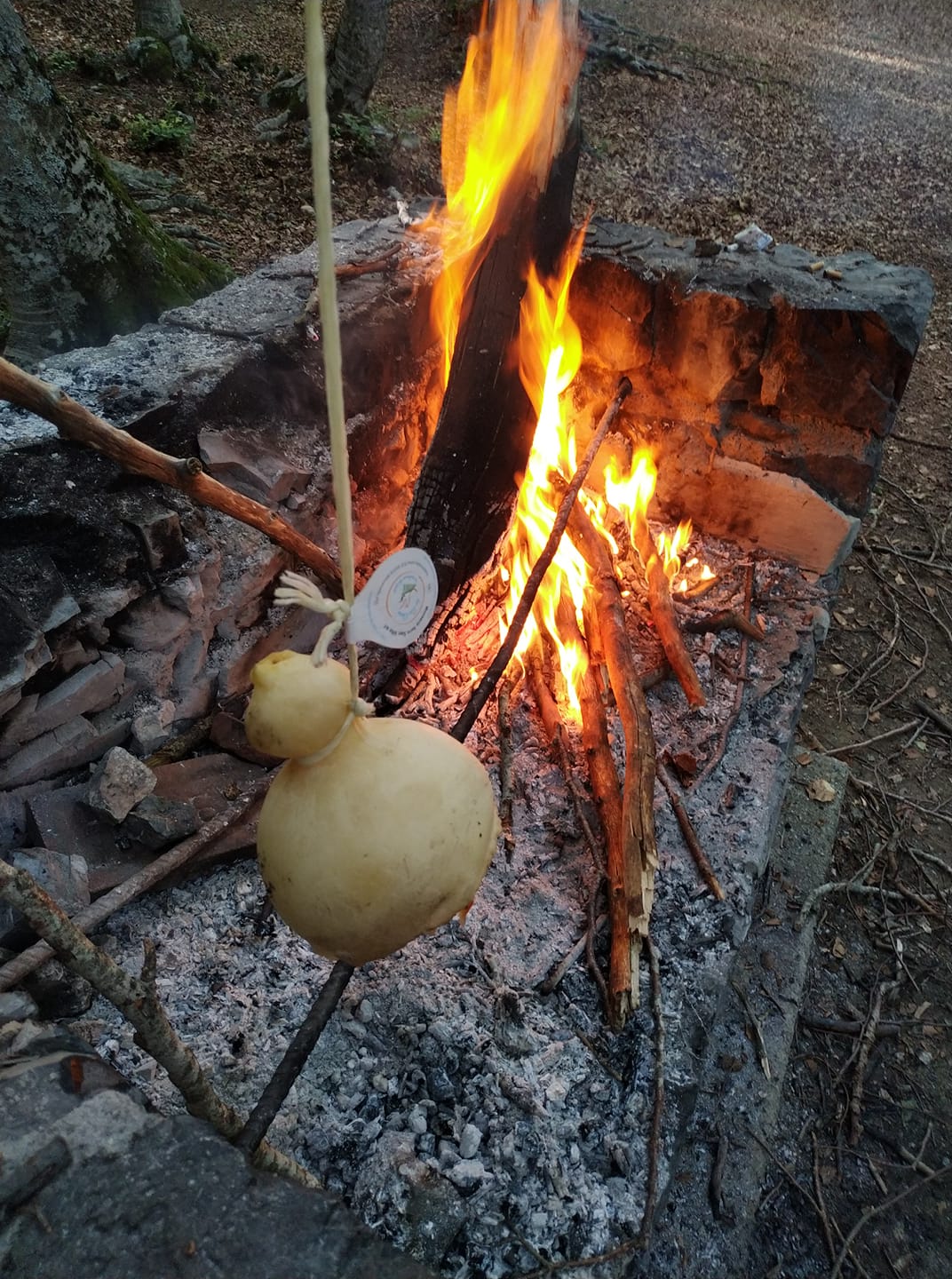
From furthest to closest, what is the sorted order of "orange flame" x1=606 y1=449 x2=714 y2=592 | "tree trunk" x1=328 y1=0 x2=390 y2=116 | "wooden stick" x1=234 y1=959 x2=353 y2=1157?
"tree trunk" x1=328 y1=0 x2=390 y2=116 → "orange flame" x1=606 y1=449 x2=714 y2=592 → "wooden stick" x1=234 y1=959 x2=353 y2=1157

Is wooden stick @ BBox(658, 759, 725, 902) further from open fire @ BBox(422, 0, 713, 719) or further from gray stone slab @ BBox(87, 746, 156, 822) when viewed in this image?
gray stone slab @ BBox(87, 746, 156, 822)

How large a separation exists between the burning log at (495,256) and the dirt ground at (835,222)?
2064mm

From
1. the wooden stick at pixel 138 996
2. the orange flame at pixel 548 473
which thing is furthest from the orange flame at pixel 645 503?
the wooden stick at pixel 138 996

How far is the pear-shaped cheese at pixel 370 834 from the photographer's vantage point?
1.21 meters

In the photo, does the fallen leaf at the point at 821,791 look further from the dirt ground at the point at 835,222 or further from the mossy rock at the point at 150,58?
the mossy rock at the point at 150,58

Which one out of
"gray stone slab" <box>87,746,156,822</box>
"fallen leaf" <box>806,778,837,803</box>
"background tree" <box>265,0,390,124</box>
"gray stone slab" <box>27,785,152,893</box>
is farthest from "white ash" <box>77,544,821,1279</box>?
"background tree" <box>265,0,390,124</box>

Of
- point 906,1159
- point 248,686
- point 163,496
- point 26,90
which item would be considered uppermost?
point 26,90

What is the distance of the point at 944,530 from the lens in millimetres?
5156

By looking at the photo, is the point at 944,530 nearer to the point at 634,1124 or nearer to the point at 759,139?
the point at 634,1124

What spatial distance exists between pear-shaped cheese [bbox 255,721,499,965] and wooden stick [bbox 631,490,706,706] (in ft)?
5.57

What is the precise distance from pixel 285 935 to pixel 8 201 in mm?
3714

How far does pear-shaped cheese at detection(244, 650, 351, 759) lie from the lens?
1096 millimetres

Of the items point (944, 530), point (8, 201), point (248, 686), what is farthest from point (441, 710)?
point (944, 530)

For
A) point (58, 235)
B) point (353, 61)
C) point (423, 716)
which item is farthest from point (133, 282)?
point (353, 61)
